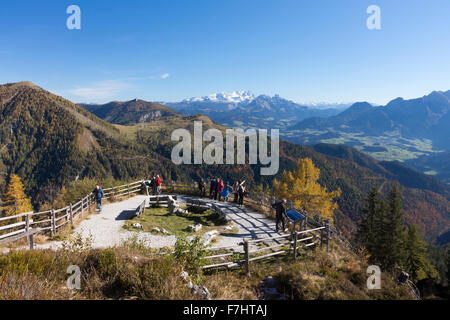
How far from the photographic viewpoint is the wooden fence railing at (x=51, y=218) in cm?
953

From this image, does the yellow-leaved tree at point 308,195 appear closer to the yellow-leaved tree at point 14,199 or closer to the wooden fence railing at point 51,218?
the wooden fence railing at point 51,218

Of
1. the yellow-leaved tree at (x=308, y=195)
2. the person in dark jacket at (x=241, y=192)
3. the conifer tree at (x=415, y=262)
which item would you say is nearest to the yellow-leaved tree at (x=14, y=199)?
the person in dark jacket at (x=241, y=192)

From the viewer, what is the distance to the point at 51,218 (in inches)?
484

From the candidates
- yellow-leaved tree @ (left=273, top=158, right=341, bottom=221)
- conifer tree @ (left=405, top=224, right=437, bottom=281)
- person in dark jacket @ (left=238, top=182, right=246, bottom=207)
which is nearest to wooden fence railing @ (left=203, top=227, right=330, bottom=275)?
person in dark jacket @ (left=238, top=182, right=246, bottom=207)

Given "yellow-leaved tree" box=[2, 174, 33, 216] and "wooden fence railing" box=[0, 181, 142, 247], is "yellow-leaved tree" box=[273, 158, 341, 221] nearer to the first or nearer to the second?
"wooden fence railing" box=[0, 181, 142, 247]

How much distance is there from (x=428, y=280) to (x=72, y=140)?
210 m

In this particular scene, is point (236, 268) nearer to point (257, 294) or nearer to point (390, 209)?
point (257, 294)

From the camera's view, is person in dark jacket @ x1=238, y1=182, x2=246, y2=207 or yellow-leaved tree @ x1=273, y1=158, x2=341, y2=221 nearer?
person in dark jacket @ x1=238, y1=182, x2=246, y2=207

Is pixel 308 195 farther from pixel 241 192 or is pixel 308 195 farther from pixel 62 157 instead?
pixel 62 157

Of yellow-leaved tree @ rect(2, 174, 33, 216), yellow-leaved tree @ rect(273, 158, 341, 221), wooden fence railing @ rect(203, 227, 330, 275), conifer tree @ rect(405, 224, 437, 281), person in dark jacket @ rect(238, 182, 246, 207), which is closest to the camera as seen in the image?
wooden fence railing @ rect(203, 227, 330, 275)

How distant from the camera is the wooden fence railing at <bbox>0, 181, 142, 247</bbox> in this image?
9527 millimetres

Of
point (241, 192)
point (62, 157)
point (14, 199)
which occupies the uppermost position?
point (241, 192)

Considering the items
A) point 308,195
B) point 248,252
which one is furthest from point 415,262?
point 248,252
